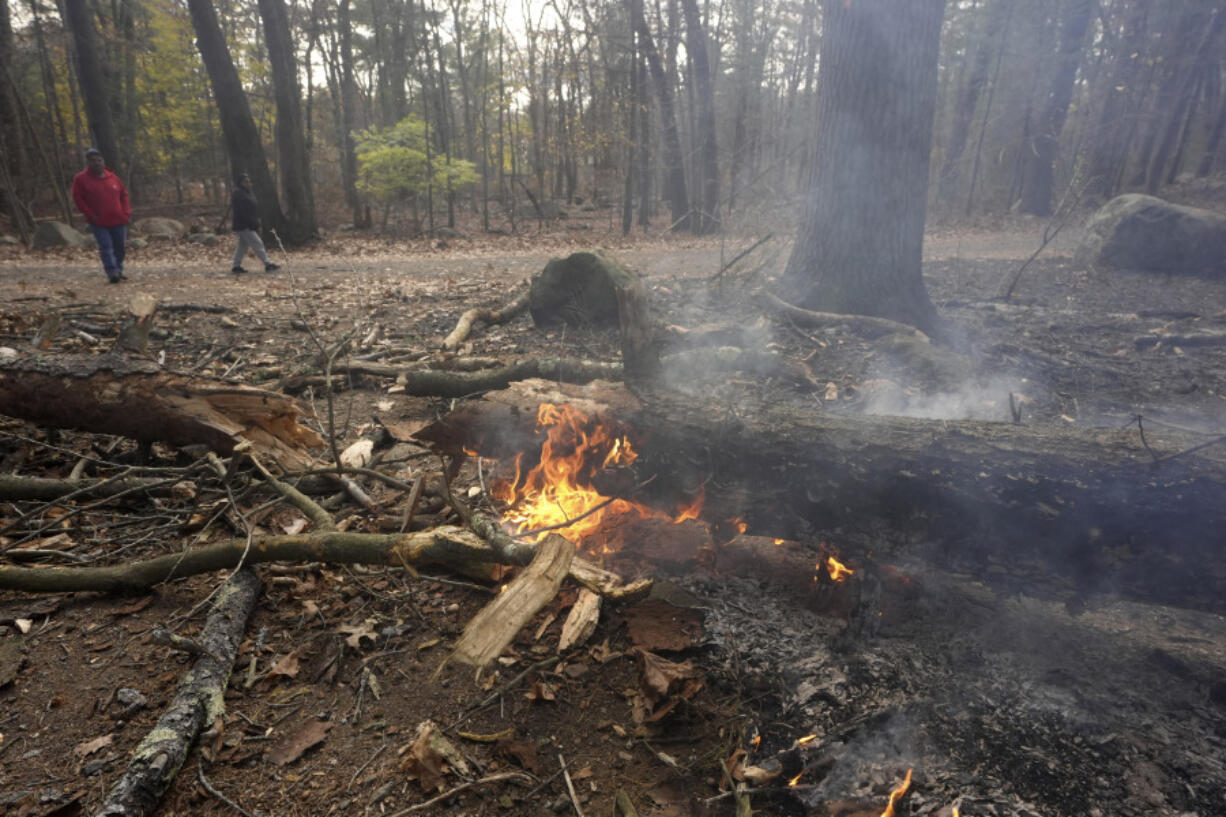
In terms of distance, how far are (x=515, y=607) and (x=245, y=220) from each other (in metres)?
11.8

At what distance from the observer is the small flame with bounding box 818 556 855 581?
2.98 meters

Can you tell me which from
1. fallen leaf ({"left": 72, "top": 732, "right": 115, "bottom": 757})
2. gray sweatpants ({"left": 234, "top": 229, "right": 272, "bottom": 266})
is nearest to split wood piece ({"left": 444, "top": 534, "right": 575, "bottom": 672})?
fallen leaf ({"left": 72, "top": 732, "right": 115, "bottom": 757})

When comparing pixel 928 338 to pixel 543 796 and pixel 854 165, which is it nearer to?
pixel 854 165

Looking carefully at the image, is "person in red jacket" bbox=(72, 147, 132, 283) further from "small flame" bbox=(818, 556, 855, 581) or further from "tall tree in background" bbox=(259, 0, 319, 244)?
"small flame" bbox=(818, 556, 855, 581)

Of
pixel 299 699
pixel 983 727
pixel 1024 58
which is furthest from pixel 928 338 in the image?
pixel 1024 58

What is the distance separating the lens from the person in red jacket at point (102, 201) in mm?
9539

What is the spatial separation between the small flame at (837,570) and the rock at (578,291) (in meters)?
5.01

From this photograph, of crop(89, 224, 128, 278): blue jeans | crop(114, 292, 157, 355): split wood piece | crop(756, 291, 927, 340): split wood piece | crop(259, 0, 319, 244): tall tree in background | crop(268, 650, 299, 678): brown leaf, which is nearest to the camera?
crop(268, 650, 299, 678): brown leaf

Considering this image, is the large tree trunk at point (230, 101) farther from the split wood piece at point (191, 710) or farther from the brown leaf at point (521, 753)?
the brown leaf at point (521, 753)

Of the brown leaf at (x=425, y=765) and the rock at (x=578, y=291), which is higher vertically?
the rock at (x=578, y=291)

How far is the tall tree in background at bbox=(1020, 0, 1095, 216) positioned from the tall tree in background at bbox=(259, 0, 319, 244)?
22856mm

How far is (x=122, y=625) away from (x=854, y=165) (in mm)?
7458

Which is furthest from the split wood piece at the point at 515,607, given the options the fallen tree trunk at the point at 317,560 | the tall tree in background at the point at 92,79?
the tall tree in background at the point at 92,79

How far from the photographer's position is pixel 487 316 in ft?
26.0
